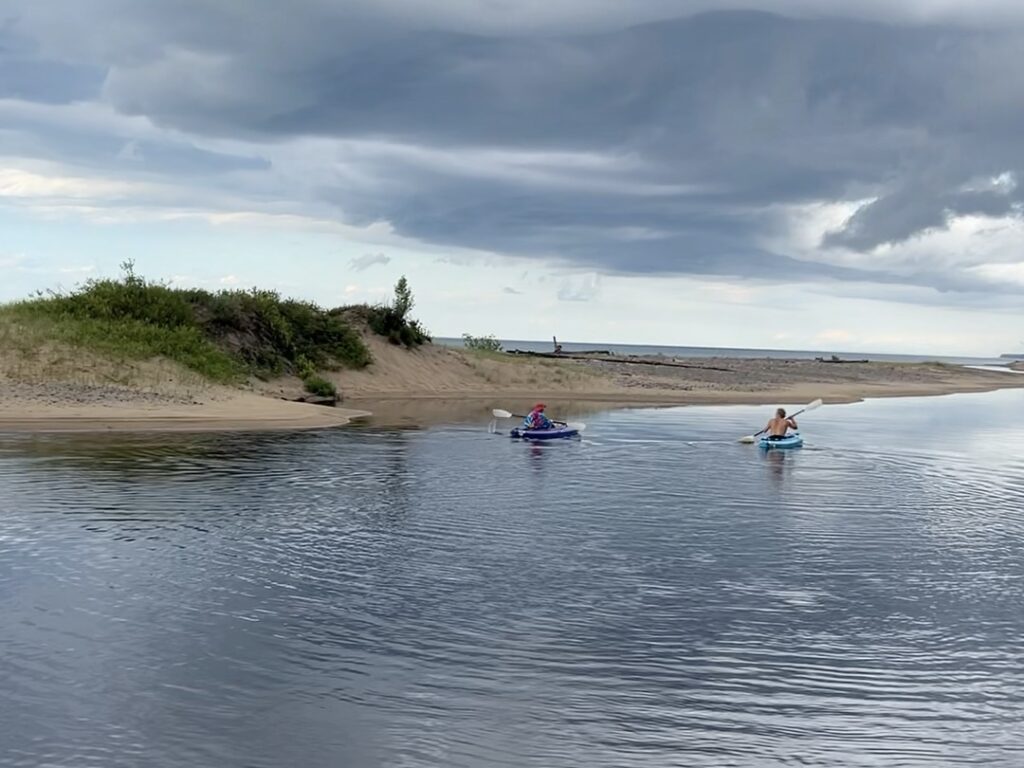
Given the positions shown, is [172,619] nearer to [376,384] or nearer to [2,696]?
[2,696]

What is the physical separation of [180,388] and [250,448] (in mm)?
13775

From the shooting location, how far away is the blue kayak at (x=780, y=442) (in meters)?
38.2

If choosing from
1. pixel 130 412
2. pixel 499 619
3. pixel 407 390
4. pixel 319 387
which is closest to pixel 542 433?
pixel 130 412

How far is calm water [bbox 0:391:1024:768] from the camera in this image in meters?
10.4

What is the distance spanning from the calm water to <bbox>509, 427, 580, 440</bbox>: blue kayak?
1035 cm

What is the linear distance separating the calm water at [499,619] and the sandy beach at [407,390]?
43.6 ft

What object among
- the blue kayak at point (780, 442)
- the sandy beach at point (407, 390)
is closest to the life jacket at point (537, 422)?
the sandy beach at point (407, 390)

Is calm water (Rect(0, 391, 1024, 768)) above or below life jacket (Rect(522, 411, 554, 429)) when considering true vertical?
below

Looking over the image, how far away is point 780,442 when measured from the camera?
38531mm

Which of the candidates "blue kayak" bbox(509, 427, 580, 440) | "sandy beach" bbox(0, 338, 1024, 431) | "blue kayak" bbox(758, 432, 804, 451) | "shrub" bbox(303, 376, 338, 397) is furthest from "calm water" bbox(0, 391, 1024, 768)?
"shrub" bbox(303, 376, 338, 397)

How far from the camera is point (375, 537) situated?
20172 mm

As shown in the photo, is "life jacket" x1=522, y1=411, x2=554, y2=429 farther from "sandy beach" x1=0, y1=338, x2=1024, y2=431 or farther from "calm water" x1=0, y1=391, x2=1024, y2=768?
"calm water" x1=0, y1=391, x2=1024, y2=768

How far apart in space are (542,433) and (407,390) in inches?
1100

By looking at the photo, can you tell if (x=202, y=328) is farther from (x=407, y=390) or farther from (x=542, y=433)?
(x=542, y=433)
